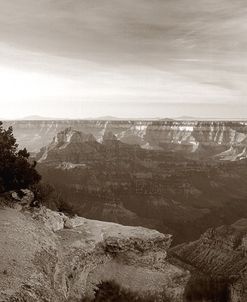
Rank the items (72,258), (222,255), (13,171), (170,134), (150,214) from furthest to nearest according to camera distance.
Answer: (170,134)
(150,214)
(222,255)
(13,171)
(72,258)

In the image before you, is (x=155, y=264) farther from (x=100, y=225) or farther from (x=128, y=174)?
(x=128, y=174)

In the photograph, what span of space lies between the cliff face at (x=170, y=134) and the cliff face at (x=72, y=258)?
137m

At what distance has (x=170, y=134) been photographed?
19350 centimetres

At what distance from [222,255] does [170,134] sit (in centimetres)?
15390

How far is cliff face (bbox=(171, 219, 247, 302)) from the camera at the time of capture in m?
31.7

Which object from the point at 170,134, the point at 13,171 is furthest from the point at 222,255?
the point at 170,134

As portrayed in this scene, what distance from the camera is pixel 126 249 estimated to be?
79.3ft

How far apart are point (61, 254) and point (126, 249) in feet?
19.6

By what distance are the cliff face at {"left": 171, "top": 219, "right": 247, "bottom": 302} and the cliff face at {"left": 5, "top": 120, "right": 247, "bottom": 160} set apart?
4499 inches

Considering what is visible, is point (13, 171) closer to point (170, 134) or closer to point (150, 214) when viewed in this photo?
point (150, 214)

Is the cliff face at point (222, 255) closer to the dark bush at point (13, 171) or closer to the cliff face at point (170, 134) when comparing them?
the dark bush at point (13, 171)

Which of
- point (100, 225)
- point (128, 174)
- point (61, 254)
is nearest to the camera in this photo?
point (61, 254)

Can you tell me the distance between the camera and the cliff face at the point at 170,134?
170000 millimetres

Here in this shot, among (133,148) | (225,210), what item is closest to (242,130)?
(133,148)
